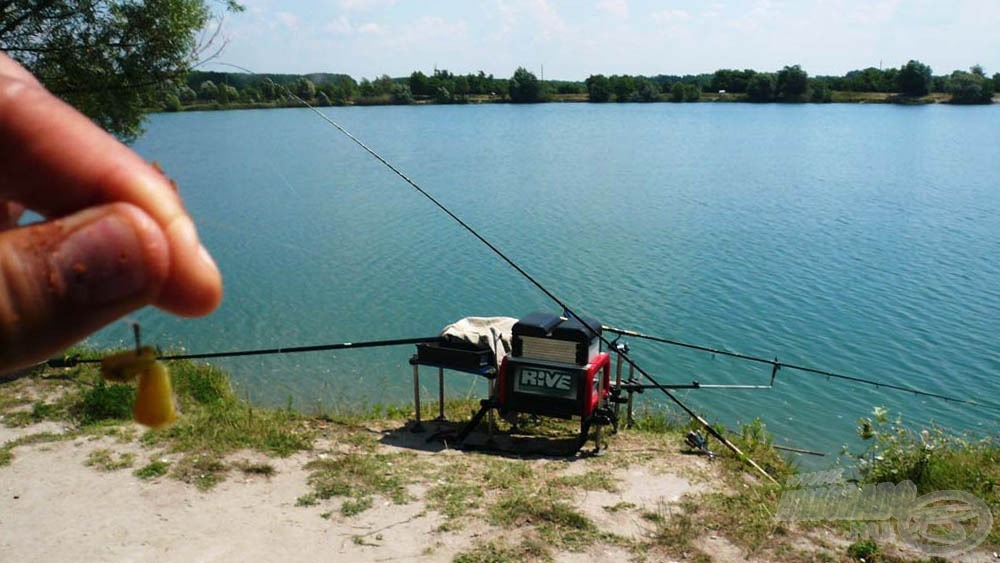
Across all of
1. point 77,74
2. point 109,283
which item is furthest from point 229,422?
point 109,283

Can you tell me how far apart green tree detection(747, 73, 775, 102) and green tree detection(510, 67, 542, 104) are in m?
30.8

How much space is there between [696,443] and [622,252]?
45.3 feet

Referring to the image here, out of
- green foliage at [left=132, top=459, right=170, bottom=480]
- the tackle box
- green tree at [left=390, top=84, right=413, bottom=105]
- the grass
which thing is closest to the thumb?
the grass

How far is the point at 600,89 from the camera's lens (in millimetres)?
118062

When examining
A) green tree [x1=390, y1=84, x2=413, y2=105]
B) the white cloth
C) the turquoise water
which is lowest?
the turquoise water

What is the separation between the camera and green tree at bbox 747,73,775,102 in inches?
4405

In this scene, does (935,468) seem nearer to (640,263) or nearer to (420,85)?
(640,263)

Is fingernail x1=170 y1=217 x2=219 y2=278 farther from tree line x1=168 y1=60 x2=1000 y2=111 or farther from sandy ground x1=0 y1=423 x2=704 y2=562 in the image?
tree line x1=168 y1=60 x2=1000 y2=111

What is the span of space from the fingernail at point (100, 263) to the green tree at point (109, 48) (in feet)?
41.8

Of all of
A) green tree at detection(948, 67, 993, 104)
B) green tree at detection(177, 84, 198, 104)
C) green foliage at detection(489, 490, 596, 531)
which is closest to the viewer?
green foliage at detection(489, 490, 596, 531)

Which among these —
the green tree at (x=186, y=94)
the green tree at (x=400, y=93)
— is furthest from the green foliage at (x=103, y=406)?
the green tree at (x=400, y=93)

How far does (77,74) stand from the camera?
40.1ft

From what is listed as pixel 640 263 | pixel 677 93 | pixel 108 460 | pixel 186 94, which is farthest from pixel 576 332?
pixel 677 93

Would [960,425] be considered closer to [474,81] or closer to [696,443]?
[696,443]
